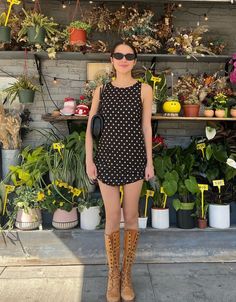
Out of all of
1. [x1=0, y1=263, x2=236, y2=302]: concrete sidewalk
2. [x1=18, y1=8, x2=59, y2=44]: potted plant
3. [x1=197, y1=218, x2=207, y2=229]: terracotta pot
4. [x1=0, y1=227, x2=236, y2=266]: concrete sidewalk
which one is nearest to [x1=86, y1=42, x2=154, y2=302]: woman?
[x1=0, y1=263, x2=236, y2=302]: concrete sidewalk

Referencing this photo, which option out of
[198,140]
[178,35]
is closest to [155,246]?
[198,140]

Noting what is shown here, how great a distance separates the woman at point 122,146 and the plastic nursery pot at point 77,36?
1073 millimetres

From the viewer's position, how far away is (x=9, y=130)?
334 cm

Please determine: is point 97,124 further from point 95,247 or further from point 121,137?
point 95,247

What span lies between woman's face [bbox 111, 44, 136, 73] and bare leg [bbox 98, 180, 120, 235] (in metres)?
0.70

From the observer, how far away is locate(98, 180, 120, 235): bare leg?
223 centimetres

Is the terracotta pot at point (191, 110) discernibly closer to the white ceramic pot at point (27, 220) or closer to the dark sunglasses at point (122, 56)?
the dark sunglasses at point (122, 56)

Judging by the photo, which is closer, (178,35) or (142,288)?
(142,288)

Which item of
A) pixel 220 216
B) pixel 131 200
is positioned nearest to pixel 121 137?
pixel 131 200

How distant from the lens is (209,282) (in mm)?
2590

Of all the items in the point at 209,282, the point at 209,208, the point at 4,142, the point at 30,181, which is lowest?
the point at 209,282

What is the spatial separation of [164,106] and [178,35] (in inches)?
26.2

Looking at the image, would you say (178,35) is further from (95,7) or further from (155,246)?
(155,246)

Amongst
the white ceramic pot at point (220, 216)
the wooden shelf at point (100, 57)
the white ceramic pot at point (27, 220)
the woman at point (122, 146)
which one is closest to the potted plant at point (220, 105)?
the wooden shelf at point (100, 57)
